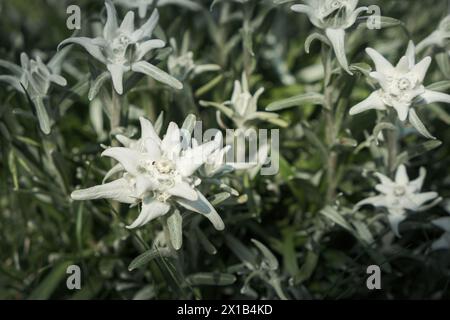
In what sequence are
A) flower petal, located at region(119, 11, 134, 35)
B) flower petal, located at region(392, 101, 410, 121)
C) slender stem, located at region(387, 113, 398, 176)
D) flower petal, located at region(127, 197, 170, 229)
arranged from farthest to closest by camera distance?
slender stem, located at region(387, 113, 398, 176)
flower petal, located at region(119, 11, 134, 35)
flower petal, located at region(392, 101, 410, 121)
flower petal, located at region(127, 197, 170, 229)

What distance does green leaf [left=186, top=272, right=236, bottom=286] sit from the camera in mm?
1599

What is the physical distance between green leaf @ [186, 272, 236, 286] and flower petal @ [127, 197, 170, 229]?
373mm

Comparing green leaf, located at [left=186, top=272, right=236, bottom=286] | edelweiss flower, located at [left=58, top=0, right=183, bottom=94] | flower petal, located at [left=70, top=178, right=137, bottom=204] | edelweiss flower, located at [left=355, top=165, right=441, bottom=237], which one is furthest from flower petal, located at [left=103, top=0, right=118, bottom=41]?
edelweiss flower, located at [left=355, top=165, right=441, bottom=237]

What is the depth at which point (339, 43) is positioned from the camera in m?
1.47

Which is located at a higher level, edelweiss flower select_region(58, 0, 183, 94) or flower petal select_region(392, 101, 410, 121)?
edelweiss flower select_region(58, 0, 183, 94)

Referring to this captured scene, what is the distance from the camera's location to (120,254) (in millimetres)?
1857

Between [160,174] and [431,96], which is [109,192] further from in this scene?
[431,96]

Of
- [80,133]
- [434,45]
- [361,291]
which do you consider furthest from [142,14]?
[361,291]

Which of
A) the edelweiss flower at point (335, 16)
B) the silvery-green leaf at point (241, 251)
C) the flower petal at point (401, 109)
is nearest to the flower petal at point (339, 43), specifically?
the edelweiss flower at point (335, 16)

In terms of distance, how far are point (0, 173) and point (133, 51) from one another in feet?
2.61

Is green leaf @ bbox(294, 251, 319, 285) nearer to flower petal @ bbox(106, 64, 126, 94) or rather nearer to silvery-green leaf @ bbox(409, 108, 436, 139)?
silvery-green leaf @ bbox(409, 108, 436, 139)

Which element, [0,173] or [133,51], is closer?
[133,51]
